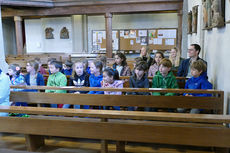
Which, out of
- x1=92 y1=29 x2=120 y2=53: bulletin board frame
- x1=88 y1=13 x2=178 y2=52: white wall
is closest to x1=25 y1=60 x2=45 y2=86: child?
x1=92 y1=29 x2=120 y2=53: bulletin board frame

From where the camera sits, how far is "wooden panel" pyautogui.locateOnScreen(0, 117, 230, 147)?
1.85 metres

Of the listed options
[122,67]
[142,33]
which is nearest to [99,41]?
[142,33]

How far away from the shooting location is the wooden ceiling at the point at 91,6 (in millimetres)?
9797

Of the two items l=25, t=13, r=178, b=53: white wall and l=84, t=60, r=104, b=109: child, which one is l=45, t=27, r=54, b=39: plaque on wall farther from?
l=84, t=60, r=104, b=109: child

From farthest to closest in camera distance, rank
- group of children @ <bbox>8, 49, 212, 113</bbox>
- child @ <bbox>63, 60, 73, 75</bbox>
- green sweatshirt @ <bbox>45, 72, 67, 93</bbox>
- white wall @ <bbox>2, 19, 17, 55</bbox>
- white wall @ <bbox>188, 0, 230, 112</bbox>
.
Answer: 1. white wall @ <bbox>2, 19, 17, 55</bbox>
2. child @ <bbox>63, 60, 73, 75</bbox>
3. green sweatshirt @ <bbox>45, 72, 67, 93</bbox>
4. group of children @ <bbox>8, 49, 212, 113</bbox>
5. white wall @ <bbox>188, 0, 230, 112</bbox>

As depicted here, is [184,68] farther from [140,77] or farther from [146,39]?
[146,39]

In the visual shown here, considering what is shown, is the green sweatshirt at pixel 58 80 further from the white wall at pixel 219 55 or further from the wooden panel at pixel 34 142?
the white wall at pixel 219 55

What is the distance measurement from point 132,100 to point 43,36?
12137 millimetres

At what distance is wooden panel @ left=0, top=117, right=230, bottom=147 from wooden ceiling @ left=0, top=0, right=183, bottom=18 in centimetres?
861

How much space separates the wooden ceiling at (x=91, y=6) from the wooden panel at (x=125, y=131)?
8.61m

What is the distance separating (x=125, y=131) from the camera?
1986mm

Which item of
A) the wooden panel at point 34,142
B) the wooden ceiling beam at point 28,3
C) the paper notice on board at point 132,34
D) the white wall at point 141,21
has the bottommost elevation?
the wooden panel at point 34,142

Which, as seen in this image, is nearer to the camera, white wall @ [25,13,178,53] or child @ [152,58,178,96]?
child @ [152,58,178,96]

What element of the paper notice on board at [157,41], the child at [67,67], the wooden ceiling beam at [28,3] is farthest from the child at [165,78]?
the paper notice on board at [157,41]
